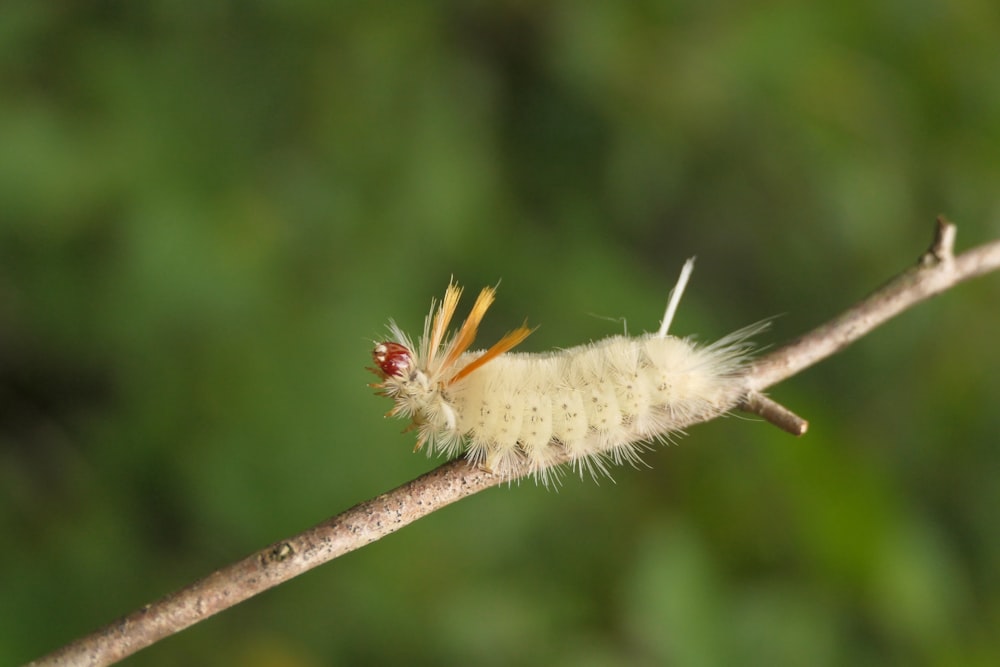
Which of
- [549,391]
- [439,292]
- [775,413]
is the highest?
[439,292]

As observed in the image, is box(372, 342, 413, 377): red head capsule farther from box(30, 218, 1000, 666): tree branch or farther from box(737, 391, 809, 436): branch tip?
box(737, 391, 809, 436): branch tip

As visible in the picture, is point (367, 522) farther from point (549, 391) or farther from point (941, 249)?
point (941, 249)

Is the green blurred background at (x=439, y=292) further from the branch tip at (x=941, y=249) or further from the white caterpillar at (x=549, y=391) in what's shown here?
the branch tip at (x=941, y=249)

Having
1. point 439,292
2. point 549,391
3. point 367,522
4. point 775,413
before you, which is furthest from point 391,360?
point 439,292

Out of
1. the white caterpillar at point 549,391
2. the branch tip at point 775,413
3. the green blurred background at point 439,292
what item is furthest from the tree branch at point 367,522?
the green blurred background at point 439,292

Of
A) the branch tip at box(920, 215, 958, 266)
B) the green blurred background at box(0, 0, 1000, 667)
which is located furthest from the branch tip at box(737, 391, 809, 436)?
the green blurred background at box(0, 0, 1000, 667)

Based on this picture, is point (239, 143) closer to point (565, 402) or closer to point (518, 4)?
point (518, 4)

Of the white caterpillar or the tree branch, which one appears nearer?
the tree branch
